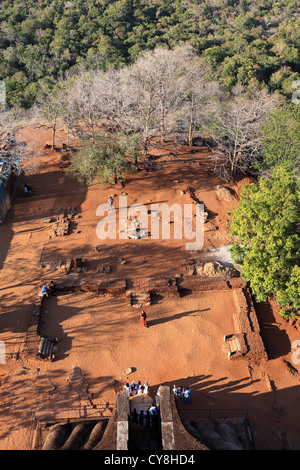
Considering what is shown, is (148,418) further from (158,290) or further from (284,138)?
(284,138)

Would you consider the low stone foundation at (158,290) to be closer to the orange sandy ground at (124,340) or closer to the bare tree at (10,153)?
the orange sandy ground at (124,340)

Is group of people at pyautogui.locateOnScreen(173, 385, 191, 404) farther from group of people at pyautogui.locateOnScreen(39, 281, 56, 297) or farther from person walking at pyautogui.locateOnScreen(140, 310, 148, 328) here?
group of people at pyautogui.locateOnScreen(39, 281, 56, 297)

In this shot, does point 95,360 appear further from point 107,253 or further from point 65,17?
point 65,17

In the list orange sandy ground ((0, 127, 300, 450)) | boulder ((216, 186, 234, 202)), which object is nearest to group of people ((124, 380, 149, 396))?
orange sandy ground ((0, 127, 300, 450))


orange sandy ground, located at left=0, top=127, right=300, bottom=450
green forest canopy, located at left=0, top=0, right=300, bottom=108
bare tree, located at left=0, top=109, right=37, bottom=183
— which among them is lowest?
orange sandy ground, located at left=0, top=127, right=300, bottom=450

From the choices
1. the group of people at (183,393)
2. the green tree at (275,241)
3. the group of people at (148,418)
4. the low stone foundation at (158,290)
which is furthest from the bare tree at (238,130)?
the group of people at (148,418)

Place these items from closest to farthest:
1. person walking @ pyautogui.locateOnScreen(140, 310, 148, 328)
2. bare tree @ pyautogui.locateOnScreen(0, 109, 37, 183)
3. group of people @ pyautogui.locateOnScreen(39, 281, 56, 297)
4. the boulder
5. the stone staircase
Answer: the stone staircase
person walking @ pyautogui.locateOnScreen(140, 310, 148, 328)
group of people @ pyautogui.locateOnScreen(39, 281, 56, 297)
bare tree @ pyautogui.locateOnScreen(0, 109, 37, 183)
the boulder
